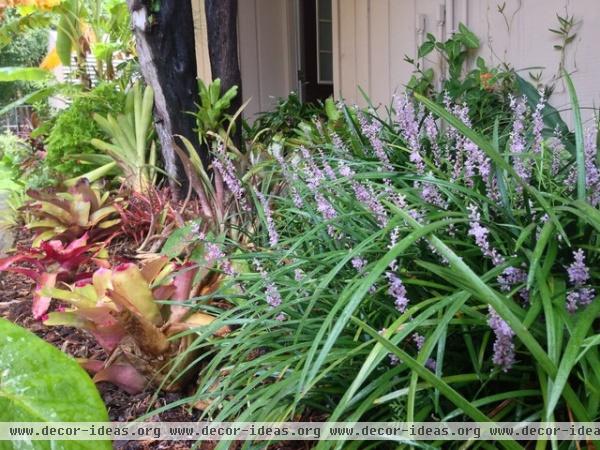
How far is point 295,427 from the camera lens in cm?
108

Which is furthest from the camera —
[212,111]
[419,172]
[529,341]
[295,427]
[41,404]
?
[212,111]

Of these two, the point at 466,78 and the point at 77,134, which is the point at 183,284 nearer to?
the point at 77,134

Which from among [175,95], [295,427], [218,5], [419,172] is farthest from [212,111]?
[295,427]

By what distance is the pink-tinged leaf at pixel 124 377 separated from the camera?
1431mm

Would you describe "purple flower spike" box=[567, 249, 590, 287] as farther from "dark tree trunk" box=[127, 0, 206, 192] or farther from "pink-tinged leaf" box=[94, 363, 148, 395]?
"dark tree trunk" box=[127, 0, 206, 192]

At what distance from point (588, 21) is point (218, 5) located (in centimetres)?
229

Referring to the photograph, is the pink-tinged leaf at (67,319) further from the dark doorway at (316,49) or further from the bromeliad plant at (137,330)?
the dark doorway at (316,49)

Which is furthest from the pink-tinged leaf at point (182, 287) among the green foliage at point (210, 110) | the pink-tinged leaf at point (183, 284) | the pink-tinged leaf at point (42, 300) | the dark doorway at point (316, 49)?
the dark doorway at point (316, 49)

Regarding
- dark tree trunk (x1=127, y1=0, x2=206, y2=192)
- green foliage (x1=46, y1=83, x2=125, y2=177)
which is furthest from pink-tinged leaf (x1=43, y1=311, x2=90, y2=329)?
green foliage (x1=46, y1=83, x2=125, y2=177)

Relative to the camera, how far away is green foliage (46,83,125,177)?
3.57 metres

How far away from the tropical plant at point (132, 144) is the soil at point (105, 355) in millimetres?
574

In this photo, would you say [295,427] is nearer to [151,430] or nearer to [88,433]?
[151,430]

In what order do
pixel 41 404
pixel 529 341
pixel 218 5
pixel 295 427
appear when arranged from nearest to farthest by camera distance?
pixel 41 404 → pixel 529 341 → pixel 295 427 → pixel 218 5

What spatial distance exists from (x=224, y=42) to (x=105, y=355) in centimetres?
230
